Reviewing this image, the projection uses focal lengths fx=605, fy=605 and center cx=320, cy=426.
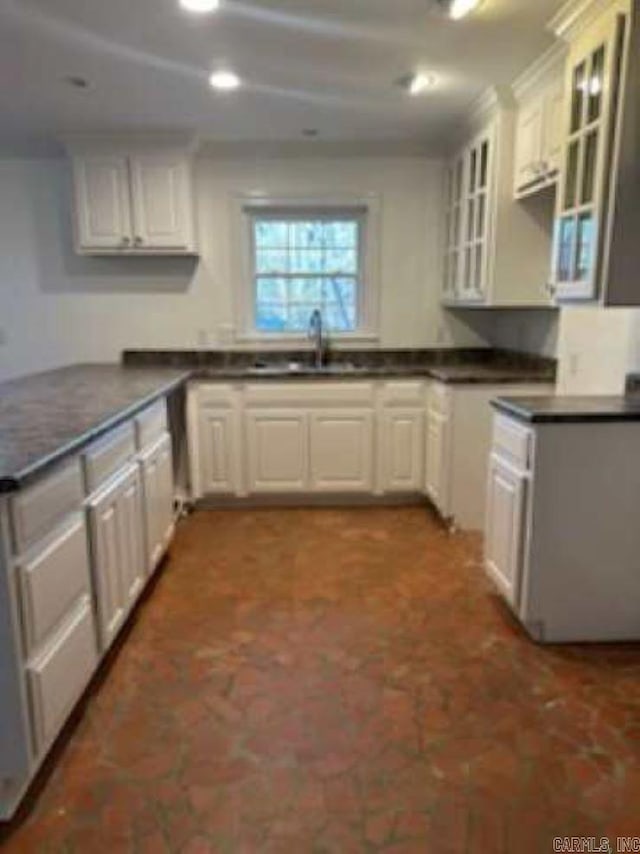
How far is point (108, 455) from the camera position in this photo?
2.26 meters

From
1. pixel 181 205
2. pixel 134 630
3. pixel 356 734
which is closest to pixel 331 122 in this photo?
pixel 181 205

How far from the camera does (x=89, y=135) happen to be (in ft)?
12.4

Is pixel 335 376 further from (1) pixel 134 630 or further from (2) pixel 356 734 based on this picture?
(2) pixel 356 734

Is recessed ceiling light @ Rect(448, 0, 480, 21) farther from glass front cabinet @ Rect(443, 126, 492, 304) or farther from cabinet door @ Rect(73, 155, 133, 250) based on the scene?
cabinet door @ Rect(73, 155, 133, 250)

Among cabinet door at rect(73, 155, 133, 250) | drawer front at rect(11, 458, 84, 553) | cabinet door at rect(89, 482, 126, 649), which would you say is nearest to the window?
cabinet door at rect(73, 155, 133, 250)

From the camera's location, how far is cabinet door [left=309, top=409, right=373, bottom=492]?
12.8ft

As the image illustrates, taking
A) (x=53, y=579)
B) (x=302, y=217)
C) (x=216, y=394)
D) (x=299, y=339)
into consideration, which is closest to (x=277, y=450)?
(x=216, y=394)

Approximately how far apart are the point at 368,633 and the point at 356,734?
2.03 feet

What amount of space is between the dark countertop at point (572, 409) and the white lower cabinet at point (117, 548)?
159cm

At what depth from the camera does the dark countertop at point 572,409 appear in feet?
7.38

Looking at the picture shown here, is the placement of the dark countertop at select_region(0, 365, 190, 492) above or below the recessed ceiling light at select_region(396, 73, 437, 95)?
below

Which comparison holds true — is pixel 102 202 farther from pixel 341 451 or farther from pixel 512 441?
pixel 512 441

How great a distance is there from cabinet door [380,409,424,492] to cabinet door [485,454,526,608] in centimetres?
119

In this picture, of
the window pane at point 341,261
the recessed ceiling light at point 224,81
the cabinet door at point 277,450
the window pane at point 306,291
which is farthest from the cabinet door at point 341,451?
the recessed ceiling light at point 224,81
